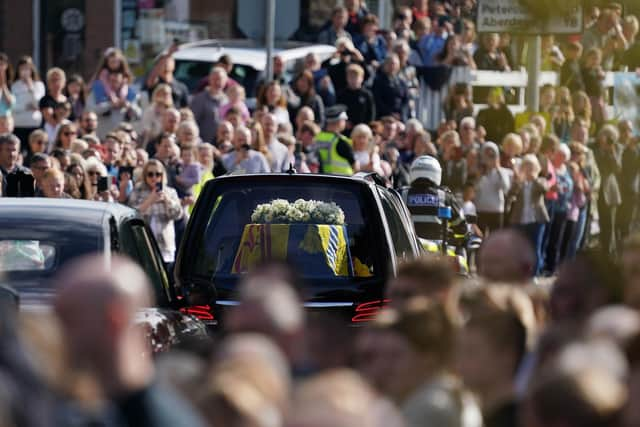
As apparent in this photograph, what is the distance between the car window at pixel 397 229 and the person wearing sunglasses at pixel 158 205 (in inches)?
167


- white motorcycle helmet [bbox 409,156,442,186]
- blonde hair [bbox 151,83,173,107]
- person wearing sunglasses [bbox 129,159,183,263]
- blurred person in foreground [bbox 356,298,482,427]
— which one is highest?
blurred person in foreground [bbox 356,298,482,427]

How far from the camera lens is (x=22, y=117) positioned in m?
19.1

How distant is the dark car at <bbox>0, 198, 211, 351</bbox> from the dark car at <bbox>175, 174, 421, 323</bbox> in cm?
138

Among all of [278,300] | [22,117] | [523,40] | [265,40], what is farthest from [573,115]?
[278,300]

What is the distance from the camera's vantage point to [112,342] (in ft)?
13.2

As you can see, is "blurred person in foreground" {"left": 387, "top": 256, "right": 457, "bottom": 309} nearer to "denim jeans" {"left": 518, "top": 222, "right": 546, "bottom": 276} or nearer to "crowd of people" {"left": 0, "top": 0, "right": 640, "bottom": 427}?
"crowd of people" {"left": 0, "top": 0, "right": 640, "bottom": 427}

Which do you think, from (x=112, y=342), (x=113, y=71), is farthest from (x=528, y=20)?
(x=113, y=71)

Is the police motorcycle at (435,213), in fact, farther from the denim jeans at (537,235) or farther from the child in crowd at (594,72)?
the denim jeans at (537,235)

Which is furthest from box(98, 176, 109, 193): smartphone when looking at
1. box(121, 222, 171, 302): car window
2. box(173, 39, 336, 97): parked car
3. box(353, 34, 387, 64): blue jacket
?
box(353, 34, 387, 64): blue jacket

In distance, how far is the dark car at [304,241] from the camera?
10953mm

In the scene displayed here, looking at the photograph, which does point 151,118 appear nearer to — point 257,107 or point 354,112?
point 257,107

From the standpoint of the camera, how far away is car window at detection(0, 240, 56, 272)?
29.8 feet

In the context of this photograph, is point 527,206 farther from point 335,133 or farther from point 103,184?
point 103,184

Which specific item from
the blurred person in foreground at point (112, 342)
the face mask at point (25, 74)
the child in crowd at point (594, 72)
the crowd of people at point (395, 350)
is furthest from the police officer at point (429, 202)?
the blurred person in foreground at point (112, 342)
